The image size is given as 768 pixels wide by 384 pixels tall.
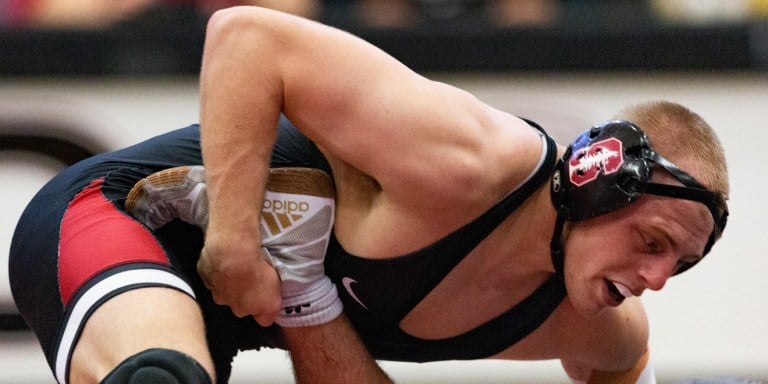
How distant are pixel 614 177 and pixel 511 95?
1.85 metres

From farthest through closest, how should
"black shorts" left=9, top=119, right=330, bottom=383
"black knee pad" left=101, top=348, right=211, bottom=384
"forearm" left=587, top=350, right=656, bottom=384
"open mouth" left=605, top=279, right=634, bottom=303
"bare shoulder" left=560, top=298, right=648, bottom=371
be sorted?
"forearm" left=587, top=350, right=656, bottom=384 → "bare shoulder" left=560, top=298, right=648, bottom=371 → "open mouth" left=605, top=279, right=634, bottom=303 → "black shorts" left=9, top=119, right=330, bottom=383 → "black knee pad" left=101, top=348, right=211, bottom=384

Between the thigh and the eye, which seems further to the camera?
the eye

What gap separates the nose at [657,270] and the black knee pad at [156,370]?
820 millimetres

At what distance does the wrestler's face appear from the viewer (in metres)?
2.19

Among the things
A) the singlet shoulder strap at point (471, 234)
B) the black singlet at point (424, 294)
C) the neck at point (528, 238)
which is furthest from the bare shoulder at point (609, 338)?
the singlet shoulder strap at point (471, 234)

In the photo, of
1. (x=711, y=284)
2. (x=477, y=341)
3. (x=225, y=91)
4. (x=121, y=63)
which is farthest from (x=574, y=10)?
(x=225, y=91)

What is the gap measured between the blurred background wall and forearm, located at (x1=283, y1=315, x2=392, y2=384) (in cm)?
173

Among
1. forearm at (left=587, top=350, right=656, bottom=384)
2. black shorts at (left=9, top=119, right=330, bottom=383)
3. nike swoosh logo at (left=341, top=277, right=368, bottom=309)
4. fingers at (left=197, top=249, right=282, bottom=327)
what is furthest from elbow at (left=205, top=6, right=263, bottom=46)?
forearm at (left=587, top=350, right=656, bottom=384)

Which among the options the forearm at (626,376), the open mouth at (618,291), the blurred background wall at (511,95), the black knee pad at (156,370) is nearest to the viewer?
the black knee pad at (156,370)

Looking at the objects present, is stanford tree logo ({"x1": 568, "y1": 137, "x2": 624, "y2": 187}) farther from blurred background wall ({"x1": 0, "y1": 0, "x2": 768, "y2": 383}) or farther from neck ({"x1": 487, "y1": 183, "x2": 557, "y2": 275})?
blurred background wall ({"x1": 0, "y1": 0, "x2": 768, "y2": 383})

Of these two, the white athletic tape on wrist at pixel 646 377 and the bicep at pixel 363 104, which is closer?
the bicep at pixel 363 104

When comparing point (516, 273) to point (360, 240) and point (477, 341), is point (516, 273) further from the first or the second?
point (360, 240)

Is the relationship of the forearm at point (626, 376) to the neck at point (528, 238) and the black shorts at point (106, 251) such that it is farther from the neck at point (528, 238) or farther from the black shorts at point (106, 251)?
the black shorts at point (106, 251)

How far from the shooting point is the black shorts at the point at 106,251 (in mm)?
2035
